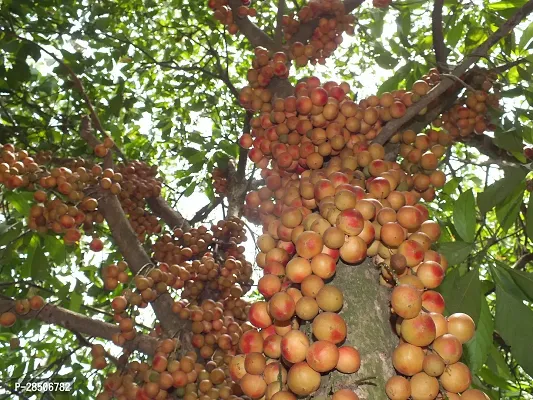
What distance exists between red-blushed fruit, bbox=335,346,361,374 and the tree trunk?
0.09 ft

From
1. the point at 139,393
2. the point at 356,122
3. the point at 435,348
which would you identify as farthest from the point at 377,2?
the point at 139,393

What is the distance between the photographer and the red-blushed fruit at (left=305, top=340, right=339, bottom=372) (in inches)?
38.9

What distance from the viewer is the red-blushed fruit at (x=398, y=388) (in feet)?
3.18

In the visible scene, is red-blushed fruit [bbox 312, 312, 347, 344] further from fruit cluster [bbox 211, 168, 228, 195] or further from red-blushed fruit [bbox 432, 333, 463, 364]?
fruit cluster [bbox 211, 168, 228, 195]

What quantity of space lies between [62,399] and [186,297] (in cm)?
99

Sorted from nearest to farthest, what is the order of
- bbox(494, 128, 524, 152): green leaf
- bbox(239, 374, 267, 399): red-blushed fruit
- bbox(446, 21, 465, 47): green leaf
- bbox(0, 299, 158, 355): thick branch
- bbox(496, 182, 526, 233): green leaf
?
bbox(239, 374, 267, 399): red-blushed fruit → bbox(496, 182, 526, 233): green leaf → bbox(494, 128, 524, 152): green leaf → bbox(0, 299, 158, 355): thick branch → bbox(446, 21, 465, 47): green leaf

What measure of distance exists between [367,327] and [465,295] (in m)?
0.67

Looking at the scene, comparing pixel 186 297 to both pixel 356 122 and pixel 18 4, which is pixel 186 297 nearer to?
pixel 356 122

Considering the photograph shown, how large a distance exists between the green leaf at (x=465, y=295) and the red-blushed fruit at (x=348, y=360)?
2.39 ft

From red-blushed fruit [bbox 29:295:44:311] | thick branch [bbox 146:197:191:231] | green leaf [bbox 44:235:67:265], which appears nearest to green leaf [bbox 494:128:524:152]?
red-blushed fruit [bbox 29:295:44:311]

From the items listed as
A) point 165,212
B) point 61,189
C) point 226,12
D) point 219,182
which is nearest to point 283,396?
point 61,189

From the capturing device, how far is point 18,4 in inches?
143

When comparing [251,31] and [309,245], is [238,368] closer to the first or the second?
[309,245]

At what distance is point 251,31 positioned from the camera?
8.88 feet
